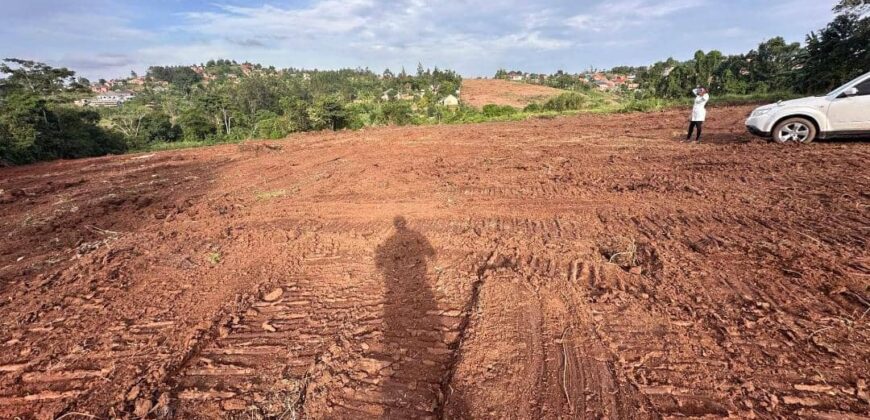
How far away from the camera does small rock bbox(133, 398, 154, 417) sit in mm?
2477

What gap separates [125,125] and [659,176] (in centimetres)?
4357

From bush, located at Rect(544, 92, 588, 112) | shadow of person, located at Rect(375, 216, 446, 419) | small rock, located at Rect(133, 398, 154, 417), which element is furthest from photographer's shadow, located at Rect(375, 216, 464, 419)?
bush, located at Rect(544, 92, 588, 112)

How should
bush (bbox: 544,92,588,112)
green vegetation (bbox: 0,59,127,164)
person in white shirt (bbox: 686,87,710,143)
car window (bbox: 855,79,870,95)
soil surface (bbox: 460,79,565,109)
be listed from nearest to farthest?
car window (bbox: 855,79,870,95)
person in white shirt (bbox: 686,87,710,143)
green vegetation (bbox: 0,59,127,164)
bush (bbox: 544,92,588,112)
soil surface (bbox: 460,79,565,109)

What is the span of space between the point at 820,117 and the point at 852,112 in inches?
17.1

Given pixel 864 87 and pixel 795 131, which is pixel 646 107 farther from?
pixel 864 87

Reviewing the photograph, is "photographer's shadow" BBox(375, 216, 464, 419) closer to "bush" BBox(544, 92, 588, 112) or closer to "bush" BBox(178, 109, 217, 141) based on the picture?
"bush" BBox(544, 92, 588, 112)

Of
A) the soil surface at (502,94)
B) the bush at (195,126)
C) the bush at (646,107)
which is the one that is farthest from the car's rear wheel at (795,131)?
the bush at (195,126)

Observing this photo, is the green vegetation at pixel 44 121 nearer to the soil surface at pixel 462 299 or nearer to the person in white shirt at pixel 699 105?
the soil surface at pixel 462 299

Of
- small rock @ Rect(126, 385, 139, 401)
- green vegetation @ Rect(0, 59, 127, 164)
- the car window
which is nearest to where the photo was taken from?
small rock @ Rect(126, 385, 139, 401)

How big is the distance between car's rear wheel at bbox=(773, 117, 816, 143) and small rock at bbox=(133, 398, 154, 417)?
11007 mm

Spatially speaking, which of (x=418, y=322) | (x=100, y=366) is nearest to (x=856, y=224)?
(x=418, y=322)

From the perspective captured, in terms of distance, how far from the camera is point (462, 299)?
355cm

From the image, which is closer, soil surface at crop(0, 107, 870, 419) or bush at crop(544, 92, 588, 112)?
soil surface at crop(0, 107, 870, 419)

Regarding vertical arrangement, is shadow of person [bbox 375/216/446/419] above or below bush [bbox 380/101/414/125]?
below
